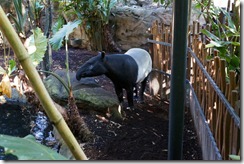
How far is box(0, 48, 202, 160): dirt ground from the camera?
2138mm

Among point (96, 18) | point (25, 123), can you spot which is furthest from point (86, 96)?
point (96, 18)

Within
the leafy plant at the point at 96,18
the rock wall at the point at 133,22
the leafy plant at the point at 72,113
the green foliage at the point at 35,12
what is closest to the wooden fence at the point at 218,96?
the leafy plant at the point at 72,113

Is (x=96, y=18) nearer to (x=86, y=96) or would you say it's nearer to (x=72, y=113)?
(x=86, y=96)

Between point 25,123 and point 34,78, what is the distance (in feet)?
9.43

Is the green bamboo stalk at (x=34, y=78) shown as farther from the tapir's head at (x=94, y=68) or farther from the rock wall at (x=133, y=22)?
the rock wall at (x=133, y=22)

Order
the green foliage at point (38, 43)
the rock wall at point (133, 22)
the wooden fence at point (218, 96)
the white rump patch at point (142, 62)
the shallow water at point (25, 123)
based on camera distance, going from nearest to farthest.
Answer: the wooden fence at point (218, 96), the green foliage at point (38, 43), the shallow water at point (25, 123), the white rump patch at point (142, 62), the rock wall at point (133, 22)

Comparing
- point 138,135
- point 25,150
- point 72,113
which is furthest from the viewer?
point 138,135

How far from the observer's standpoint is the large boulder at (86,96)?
304cm

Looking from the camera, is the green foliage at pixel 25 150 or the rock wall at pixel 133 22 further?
the rock wall at pixel 133 22

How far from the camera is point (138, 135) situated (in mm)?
2535

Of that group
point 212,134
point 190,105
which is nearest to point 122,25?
point 190,105

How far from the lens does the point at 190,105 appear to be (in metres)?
2.79

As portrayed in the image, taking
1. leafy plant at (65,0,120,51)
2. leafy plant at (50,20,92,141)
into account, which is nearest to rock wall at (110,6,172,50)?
leafy plant at (65,0,120,51)

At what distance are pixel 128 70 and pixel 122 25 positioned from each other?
9.52 ft
